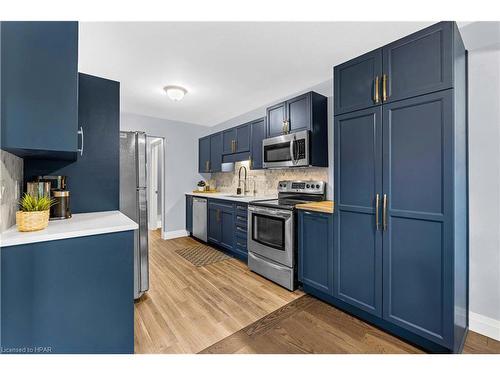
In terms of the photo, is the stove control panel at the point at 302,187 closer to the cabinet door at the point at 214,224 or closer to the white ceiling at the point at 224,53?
the cabinet door at the point at 214,224

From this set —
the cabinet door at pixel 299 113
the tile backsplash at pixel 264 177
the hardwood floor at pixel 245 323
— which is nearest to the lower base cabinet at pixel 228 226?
the hardwood floor at pixel 245 323

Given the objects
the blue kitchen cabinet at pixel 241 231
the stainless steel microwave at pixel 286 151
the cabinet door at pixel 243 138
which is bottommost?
the blue kitchen cabinet at pixel 241 231

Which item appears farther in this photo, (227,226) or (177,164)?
(177,164)

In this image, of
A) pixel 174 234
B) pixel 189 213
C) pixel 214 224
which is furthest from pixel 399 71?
pixel 174 234

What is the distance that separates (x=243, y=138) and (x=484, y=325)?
3.49m

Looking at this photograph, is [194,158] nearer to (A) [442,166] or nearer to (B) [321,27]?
(B) [321,27]

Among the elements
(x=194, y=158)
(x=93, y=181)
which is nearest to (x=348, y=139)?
(x=93, y=181)

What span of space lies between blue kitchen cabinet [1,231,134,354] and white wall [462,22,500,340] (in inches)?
101

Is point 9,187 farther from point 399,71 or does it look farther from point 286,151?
point 399,71

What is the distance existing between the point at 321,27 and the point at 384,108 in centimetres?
86

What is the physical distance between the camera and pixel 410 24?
6.20 feet

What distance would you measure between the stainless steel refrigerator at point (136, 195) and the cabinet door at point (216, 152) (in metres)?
2.28

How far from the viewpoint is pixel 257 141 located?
12.1ft

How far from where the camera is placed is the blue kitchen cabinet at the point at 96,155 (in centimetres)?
194
